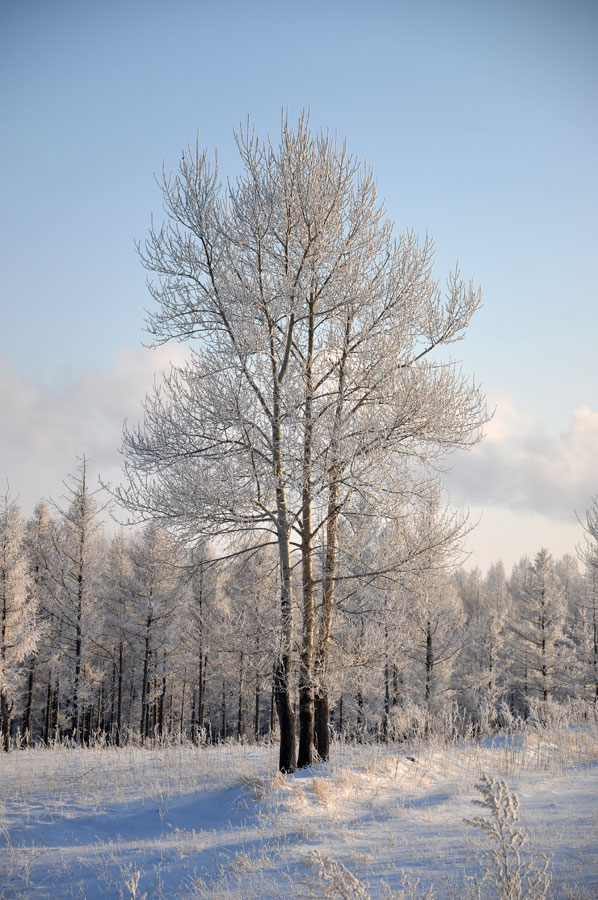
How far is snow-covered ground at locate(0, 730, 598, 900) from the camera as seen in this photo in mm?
4441

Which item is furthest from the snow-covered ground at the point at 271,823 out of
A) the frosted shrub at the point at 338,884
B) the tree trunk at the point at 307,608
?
the tree trunk at the point at 307,608

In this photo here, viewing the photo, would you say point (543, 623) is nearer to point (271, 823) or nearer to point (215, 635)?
point (215, 635)

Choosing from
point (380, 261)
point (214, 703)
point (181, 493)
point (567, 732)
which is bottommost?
point (214, 703)

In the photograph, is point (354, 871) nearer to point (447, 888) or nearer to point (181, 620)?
point (447, 888)

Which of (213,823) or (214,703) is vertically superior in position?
(213,823)

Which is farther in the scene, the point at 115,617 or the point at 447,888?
the point at 115,617

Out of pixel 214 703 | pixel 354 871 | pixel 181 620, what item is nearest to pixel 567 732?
pixel 354 871

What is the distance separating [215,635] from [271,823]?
Result: 2975 millimetres

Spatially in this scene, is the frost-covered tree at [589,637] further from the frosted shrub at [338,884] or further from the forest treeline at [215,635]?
the frosted shrub at [338,884]

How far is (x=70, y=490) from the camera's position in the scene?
2083cm

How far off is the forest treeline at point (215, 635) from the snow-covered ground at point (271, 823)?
108 cm

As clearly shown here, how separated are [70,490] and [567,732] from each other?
16750 mm

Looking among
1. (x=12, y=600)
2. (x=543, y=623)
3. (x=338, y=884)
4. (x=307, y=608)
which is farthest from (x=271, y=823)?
(x=543, y=623)

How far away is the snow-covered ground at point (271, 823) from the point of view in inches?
175
